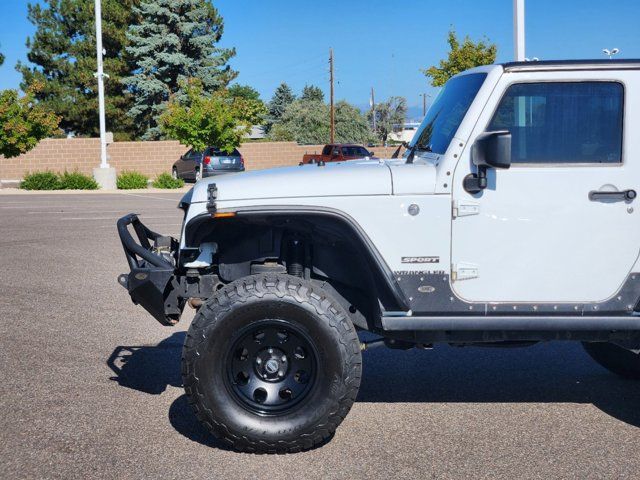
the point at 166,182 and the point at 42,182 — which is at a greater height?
the point at 42,182

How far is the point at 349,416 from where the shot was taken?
527cm

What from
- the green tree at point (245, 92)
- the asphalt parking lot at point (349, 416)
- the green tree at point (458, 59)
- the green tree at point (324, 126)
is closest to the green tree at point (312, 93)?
the green tree at point (245, 92)

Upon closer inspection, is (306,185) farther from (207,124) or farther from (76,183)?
(207,124)

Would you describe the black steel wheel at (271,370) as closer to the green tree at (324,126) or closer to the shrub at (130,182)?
the shrub at (130,182)

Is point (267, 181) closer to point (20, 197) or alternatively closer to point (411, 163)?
point (411, 163)

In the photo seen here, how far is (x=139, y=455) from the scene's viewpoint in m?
4.57

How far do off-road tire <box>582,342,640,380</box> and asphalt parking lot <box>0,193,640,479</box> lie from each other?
87 millimetres

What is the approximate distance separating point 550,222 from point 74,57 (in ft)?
169

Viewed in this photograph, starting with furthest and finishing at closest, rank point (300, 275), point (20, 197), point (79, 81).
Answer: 1. point (79, 81)
2. point (20, 197)
3. point (300, 275)

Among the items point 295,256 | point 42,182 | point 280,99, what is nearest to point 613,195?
point 295,256

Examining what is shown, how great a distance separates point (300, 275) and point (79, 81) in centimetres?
4903

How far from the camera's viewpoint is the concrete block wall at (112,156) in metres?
42.5

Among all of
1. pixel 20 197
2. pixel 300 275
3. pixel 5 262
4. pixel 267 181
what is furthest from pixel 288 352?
pixel 20 197

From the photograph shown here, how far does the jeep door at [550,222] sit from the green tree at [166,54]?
4691cm
